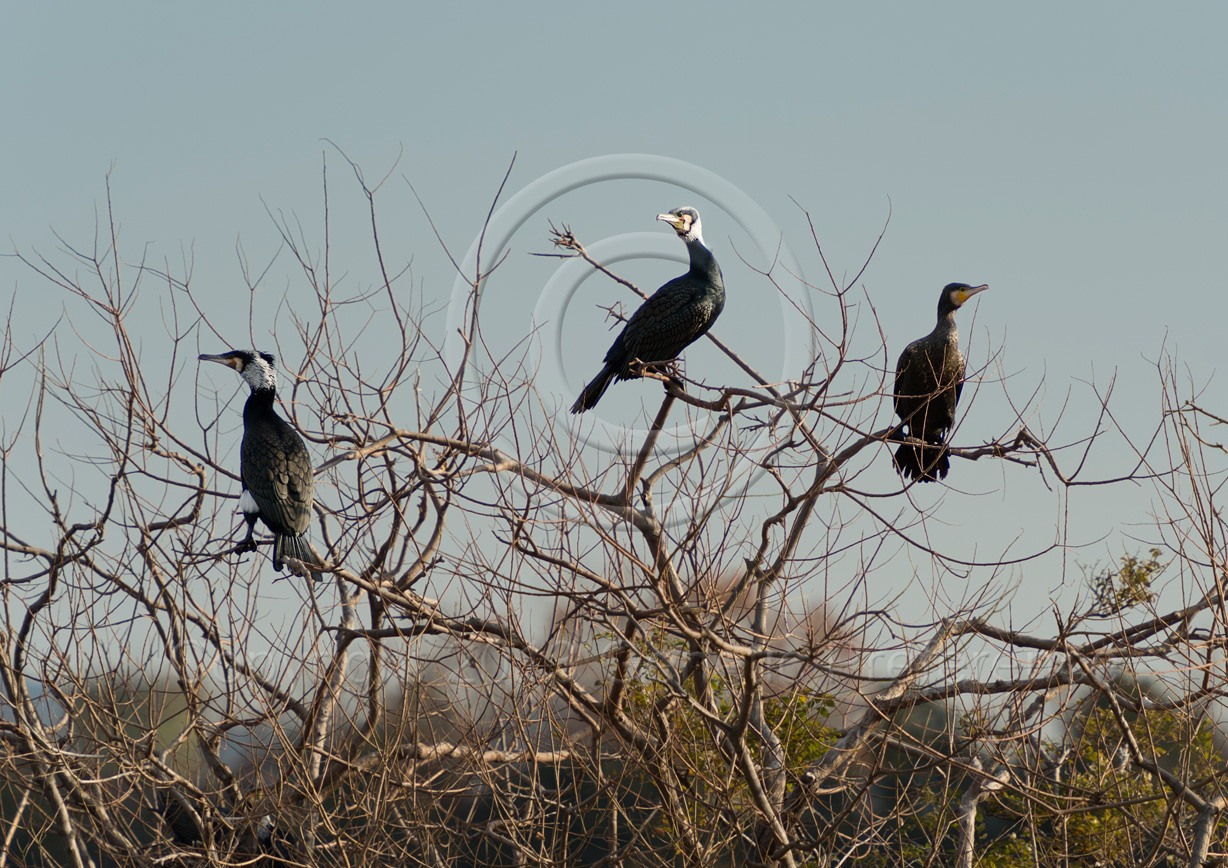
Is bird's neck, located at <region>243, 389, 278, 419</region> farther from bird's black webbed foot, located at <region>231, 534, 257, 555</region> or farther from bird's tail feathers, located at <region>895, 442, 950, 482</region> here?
bird's tail feathers, located at <region>895, 442, 950, 482</region>

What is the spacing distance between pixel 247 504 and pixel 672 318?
2385 mm

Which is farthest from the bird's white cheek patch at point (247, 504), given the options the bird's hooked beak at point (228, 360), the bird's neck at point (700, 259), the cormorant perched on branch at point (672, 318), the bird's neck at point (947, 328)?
the bird's neck at point (947, 328)

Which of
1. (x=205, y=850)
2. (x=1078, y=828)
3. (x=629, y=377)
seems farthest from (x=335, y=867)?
(x=1078, y=828)

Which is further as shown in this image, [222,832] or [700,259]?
[700,259]

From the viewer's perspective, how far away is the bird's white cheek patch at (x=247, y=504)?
438 centimetres

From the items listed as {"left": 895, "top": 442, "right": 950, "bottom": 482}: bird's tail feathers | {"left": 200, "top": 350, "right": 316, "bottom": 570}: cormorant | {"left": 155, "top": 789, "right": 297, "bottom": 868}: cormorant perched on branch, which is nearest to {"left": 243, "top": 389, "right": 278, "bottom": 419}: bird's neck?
{"left": 200, "top": 350, "right": 316, "bottom": 570}: cormorant

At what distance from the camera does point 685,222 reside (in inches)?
233

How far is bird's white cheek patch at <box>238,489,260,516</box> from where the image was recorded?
4383 millimetres

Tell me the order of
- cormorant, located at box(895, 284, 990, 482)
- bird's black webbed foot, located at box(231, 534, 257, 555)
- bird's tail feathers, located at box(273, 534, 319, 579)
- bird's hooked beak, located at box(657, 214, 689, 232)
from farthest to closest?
1. bird's hooked beak, located at box(657, 214, 689, 232)
2. cormorant, located at box(895, 284, 990, 482)
3. bird's black webbed foot, located at box(231, 534, 257, 555)
4. bird's tail feathers, located at box(273, 534, 319, 579)

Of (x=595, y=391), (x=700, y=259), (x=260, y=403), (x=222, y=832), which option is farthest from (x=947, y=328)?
(x=222, y=832)

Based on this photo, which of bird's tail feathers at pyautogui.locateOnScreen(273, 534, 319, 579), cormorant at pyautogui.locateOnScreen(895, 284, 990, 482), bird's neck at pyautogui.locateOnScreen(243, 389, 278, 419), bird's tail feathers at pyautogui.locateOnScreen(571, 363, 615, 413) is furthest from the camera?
cormorant at pyautogui.locateOnScreen(895, 284, 990, 482)

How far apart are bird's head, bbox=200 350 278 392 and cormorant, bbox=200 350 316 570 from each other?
73 millimetres

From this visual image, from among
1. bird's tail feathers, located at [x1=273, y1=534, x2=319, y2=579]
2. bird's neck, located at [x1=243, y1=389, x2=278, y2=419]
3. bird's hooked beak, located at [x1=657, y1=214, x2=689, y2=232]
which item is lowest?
bird's tail feathers, located at [x1=273, y1=534, x2=319, y2=579]

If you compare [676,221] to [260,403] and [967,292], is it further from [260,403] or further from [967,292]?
[260,403]
